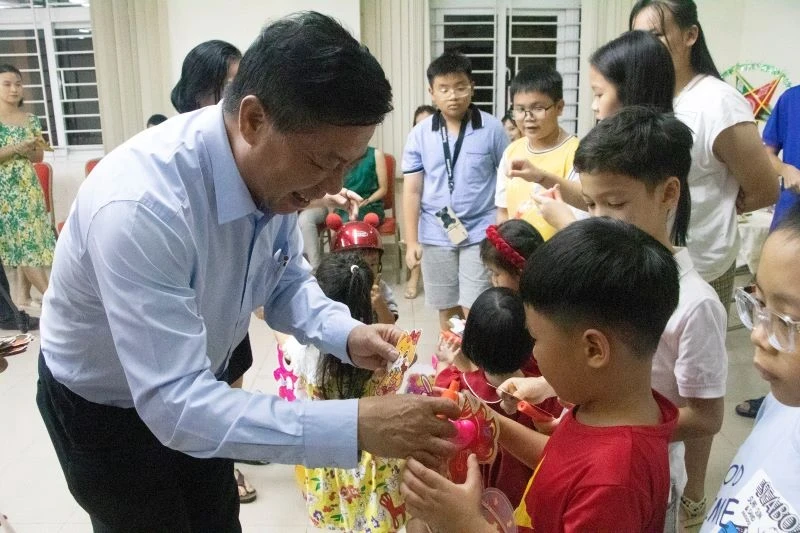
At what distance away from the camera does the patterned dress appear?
14.2ft

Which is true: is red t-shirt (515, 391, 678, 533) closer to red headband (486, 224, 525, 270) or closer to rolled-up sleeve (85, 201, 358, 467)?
rolled-up sleeve (85, 201, 358, 467)

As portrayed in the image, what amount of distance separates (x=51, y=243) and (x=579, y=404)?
4540 millimetres

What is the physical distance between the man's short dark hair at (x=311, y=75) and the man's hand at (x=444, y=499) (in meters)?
0.55

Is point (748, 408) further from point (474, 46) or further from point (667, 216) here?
point (474, 46)

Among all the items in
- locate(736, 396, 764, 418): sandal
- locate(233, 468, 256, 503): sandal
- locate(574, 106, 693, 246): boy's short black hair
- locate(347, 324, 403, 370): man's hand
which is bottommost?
locate(233, 468, 256, 503): sandal

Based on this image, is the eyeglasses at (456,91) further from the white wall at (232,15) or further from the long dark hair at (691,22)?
the white wall at (232,15)

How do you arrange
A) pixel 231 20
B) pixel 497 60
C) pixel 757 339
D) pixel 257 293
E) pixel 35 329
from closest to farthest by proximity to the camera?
pixel 757 339
pixel 257 293
pixel 35 329
pixel 231 20
pixel 497 60

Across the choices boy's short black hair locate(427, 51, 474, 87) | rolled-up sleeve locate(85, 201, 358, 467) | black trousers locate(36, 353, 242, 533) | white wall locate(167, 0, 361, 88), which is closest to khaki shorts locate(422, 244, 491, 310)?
boy's short black hair locate(427, 51, 474, 87)

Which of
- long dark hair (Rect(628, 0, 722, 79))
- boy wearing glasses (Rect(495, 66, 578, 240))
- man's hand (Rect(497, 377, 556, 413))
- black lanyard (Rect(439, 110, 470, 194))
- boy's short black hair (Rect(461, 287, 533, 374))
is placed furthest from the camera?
black lanyard (Rect(439, 110, 470, 194))

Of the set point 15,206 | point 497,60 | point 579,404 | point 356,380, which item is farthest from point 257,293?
point 497,60

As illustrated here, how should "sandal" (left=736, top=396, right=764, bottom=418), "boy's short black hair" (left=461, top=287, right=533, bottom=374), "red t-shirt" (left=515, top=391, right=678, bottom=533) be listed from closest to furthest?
"red t-shirt" (left=515, top=391, right=678, bottom=533) → "boy's short black hair" (left=461, top=287, right=533, bottom=374) → "sandal" (left=736, top=396, right=764, bottom=418)

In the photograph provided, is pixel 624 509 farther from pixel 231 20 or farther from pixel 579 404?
pixel 231 20

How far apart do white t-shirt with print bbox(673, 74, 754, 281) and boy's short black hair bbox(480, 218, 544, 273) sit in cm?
47

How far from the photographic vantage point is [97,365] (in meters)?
1.13
